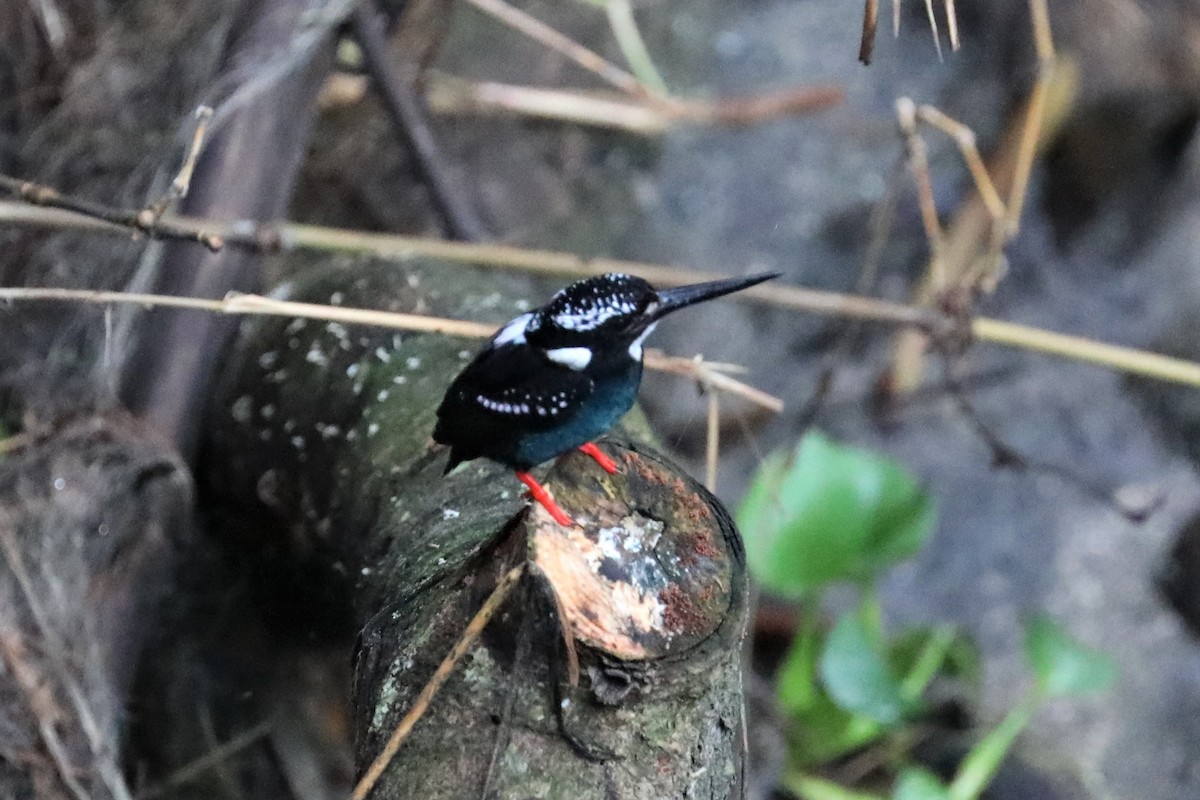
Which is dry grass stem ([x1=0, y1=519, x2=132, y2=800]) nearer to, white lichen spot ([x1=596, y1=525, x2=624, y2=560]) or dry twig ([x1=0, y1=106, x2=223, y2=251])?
dry twig ([x1=0, y1=106, x2=223, y2=251])

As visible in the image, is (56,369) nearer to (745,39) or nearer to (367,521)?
(367,521)

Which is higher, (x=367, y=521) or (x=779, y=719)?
(x=367, y=521)

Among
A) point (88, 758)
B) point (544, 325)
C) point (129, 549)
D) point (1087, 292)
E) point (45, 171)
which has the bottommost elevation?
point (1087, 292)

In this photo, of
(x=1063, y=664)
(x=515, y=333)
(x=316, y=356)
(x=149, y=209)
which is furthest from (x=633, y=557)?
(x=1063, y=664)

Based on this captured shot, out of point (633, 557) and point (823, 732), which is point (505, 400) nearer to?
point (633, 557)

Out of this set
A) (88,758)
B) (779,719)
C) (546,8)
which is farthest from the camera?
(546,8)

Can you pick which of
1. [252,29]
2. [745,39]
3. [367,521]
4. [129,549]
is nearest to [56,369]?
[129,549]

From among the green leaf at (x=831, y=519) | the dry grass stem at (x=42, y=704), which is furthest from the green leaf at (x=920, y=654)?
the dry grass stem at (x=42, y=704)
